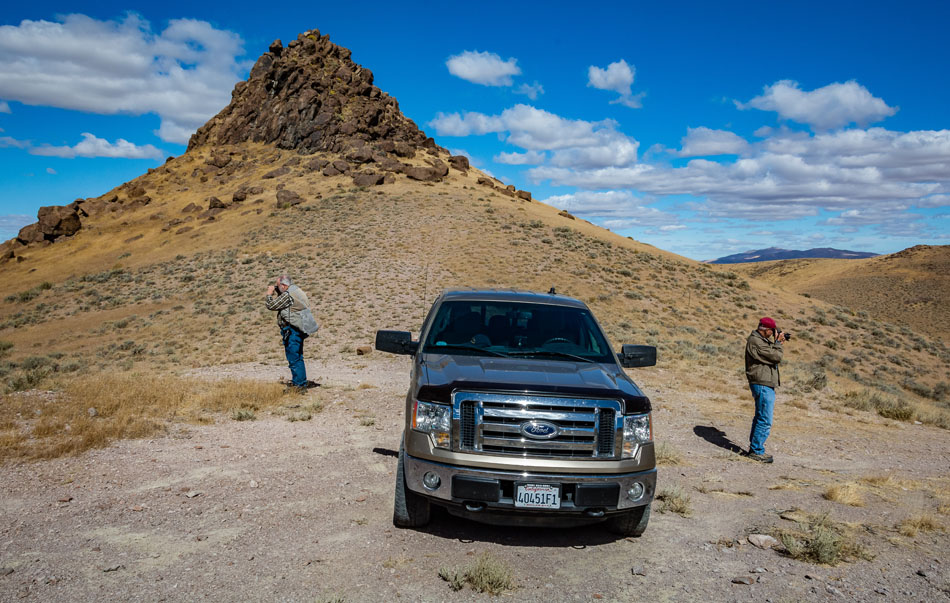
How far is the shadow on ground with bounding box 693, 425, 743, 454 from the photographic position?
8133 mm

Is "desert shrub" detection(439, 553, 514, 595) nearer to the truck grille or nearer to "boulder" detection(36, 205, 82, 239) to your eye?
the truck grille

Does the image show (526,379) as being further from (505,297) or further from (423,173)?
(423,173)

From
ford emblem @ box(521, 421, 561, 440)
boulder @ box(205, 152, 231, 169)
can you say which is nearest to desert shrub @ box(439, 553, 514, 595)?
ford emblem @ box(521, 421, 561, 440)

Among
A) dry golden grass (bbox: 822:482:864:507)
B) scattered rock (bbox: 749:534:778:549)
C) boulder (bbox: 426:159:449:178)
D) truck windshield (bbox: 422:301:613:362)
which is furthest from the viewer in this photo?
boulder (bbox: 426:159:449:178)

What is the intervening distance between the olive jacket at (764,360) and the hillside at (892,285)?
4105 centimetres

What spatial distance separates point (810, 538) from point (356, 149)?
5527cm

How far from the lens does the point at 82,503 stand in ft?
16.2

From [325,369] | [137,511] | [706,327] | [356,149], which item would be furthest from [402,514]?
[356,149]

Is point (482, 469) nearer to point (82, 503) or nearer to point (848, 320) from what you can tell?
point (82, 503)

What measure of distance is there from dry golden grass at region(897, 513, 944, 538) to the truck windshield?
280 centimetres

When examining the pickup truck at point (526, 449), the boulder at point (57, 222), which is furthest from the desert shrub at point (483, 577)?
the boulder at point (57, 222)

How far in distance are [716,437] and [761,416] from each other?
1.41 m

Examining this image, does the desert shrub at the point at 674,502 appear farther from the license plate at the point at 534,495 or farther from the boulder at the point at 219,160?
the boulder at the point at 219,160

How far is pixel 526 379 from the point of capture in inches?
165
